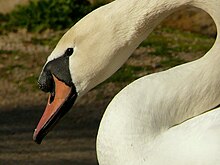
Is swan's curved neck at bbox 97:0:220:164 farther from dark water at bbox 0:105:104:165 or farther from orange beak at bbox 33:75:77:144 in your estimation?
dark water at bbox 0:105:104:165

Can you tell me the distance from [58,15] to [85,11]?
0.85 ft

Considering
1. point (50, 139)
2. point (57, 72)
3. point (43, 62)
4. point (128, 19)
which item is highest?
point (128, 19)

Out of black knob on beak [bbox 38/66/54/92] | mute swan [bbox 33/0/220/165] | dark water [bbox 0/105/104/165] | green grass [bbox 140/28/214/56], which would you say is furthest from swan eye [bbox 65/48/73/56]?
green grass [bbox 140/28/214/56]

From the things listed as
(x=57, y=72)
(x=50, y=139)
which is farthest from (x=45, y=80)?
(x=50, y=139)

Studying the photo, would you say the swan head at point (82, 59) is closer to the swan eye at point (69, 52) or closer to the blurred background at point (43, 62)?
the swan eye at point (69, 52)

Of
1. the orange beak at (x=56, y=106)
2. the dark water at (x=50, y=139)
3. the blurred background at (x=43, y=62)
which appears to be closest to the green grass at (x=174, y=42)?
the blurred background at (x=43, y=62)

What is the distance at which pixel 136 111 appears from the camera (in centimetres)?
248

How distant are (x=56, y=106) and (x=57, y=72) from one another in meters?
0.13

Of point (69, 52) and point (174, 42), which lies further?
point (174, 42)

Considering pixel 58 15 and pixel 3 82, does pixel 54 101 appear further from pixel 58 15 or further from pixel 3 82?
pixel 58 15

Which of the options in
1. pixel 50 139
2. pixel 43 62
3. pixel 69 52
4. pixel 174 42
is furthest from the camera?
pixel 174 42

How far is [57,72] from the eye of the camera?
2662mm

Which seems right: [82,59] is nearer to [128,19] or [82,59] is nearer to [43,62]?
[128,19]

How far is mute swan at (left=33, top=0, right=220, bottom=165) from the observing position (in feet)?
8.02
